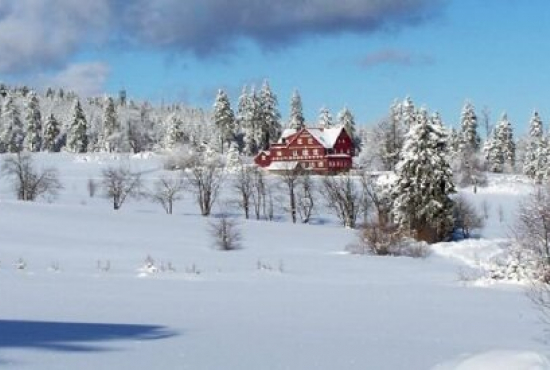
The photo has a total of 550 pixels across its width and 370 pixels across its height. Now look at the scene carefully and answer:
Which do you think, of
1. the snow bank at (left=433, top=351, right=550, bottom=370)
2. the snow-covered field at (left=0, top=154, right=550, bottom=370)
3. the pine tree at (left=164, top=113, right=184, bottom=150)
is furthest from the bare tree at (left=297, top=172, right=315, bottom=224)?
the snow bank at (left=433, top=351, right=550, bottom=370)

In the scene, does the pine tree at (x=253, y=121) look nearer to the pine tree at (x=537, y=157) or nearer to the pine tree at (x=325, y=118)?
the pine tree at (x=325, y=118)

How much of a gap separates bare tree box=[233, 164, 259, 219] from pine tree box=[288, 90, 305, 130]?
3722 centimetres

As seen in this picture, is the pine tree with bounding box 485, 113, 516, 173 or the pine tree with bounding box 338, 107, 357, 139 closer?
the pine tree with bounding box 485, 113, 516, 173

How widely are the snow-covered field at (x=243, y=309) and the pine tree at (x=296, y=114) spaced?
65.0 metres

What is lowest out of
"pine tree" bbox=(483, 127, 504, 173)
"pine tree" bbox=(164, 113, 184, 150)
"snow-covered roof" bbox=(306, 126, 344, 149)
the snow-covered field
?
the snow-covered field

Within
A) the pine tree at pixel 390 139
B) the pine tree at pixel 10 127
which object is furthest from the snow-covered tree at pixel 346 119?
the pine tree at pixel 10 127

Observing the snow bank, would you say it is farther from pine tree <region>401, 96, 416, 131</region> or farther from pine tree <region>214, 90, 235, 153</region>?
pine tree <region>214, 90, 235, 153</region>

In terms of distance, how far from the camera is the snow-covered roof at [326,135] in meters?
95.8

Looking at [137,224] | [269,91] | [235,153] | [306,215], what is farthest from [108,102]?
[137,224]

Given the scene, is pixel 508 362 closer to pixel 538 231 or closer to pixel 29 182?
pixel 538 231

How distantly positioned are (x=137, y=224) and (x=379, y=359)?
41.7m

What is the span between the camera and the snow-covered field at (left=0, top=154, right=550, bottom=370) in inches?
429

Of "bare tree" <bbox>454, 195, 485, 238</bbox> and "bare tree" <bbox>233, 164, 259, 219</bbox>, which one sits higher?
"bare tree" <bbox>233, 164, 259, 219</bbox>

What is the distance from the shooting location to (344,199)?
6700 cm
